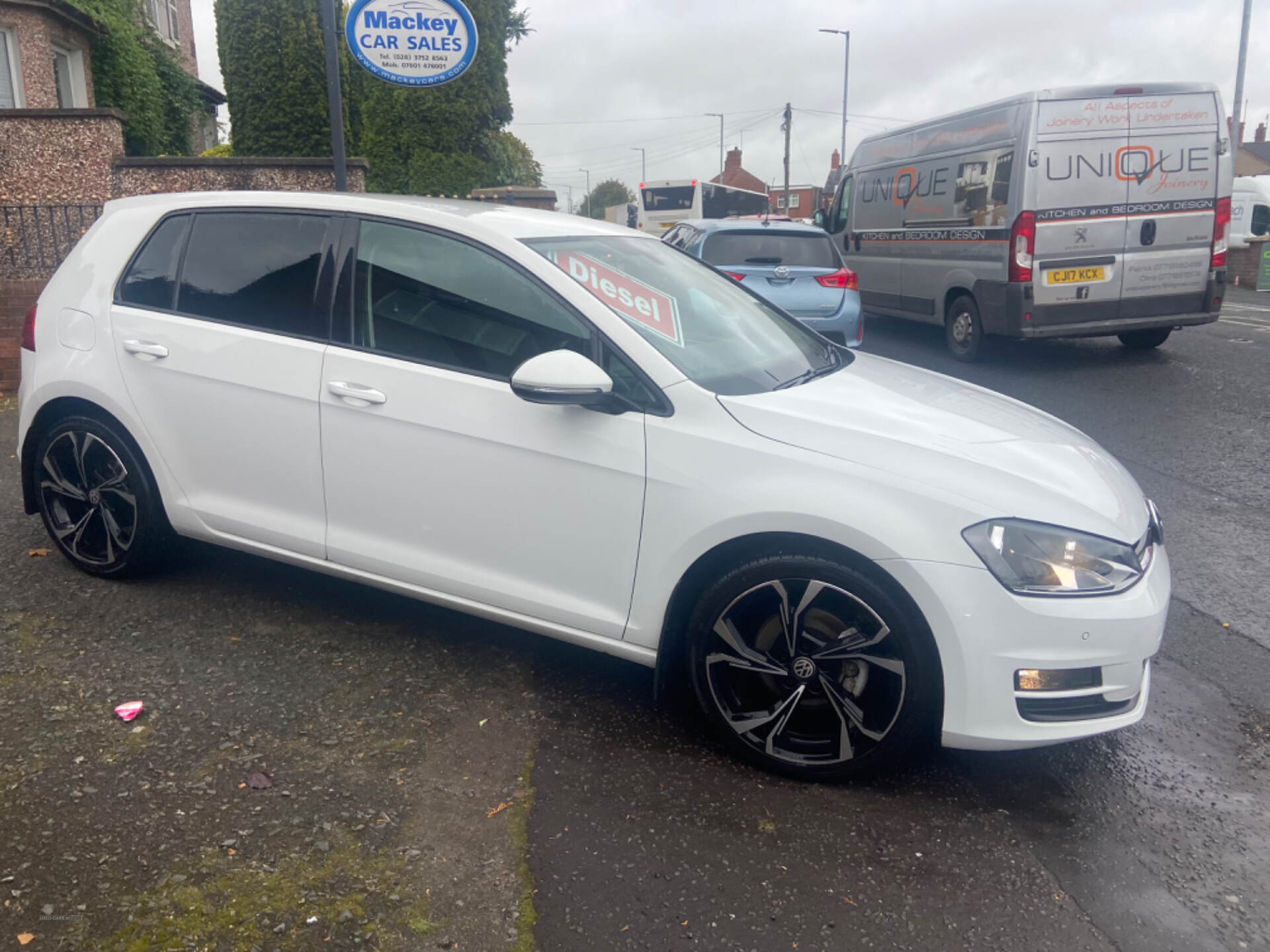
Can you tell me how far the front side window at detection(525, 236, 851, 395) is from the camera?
11.0ft

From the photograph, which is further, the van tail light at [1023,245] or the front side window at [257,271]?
the van tail light at [1023,245]

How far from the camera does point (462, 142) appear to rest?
48.6ft

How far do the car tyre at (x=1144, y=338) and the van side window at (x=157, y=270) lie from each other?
9.47 m

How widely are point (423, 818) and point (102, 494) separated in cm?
228

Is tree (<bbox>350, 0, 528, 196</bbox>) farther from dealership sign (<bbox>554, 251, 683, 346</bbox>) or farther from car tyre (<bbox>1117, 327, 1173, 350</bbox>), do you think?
dealership sign (<bbox>554, 251, 683, 346</bbox>)

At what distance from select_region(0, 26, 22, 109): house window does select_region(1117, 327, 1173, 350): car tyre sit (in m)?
16.7

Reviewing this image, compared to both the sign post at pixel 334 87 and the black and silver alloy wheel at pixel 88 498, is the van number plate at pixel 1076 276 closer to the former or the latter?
the sign post at pixel 334 87

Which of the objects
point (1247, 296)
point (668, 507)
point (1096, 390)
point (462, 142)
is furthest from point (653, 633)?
point (1247, 296)

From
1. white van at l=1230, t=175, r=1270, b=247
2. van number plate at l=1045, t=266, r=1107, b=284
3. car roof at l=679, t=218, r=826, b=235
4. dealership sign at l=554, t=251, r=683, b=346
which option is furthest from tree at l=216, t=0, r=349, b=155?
white van at l=1230, t=175, r=1270, b=247

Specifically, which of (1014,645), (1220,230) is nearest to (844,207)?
(1220,230)

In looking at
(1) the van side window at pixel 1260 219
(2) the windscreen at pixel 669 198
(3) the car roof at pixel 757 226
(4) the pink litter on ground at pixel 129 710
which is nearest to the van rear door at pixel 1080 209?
(3) the car roof at pixel 757 226

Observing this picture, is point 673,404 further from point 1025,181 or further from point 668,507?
point 1025,181

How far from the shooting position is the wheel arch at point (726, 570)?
9.32ft

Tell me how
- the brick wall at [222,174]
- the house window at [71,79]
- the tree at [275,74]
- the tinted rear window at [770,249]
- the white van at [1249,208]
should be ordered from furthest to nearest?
the white van at [1249,208], the house window at [71,79], the tree at [275,74], the brick wall at [222,174], the tinted rear window at [770,249]
